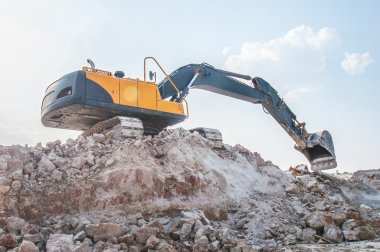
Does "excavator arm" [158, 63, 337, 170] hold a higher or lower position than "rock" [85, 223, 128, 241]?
higher

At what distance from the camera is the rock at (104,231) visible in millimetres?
4848

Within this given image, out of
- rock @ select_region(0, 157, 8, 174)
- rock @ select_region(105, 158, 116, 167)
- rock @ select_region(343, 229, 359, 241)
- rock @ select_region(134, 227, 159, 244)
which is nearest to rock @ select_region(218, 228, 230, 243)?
rock @ select_region(134, 227, 159, 244)

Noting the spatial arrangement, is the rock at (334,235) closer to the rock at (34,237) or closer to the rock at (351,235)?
the rock at (351,235)

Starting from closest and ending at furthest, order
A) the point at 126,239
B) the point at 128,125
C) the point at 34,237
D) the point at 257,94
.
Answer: the point at 34,237 < the point at 126,239 < the point at 128,125 < the point at 257,94

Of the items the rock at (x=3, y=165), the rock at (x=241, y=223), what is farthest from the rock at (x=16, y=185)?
the rock at (x=241, y=223)

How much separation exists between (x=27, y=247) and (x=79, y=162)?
226cm

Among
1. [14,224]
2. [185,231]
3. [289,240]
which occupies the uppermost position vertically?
[14,224]

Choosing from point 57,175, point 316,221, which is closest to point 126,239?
point 57,175

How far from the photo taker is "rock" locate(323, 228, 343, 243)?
6.29m

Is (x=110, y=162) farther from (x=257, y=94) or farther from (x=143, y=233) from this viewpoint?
(x=257, y=94)

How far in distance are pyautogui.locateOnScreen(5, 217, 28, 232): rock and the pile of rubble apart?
12 millimetres

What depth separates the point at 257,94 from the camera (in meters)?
11.1

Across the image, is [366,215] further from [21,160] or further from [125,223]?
[21,160]

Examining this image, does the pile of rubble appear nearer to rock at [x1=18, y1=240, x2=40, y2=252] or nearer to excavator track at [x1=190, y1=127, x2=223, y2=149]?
rock at [x1=18, y1=240, x2=40, y2=252]
